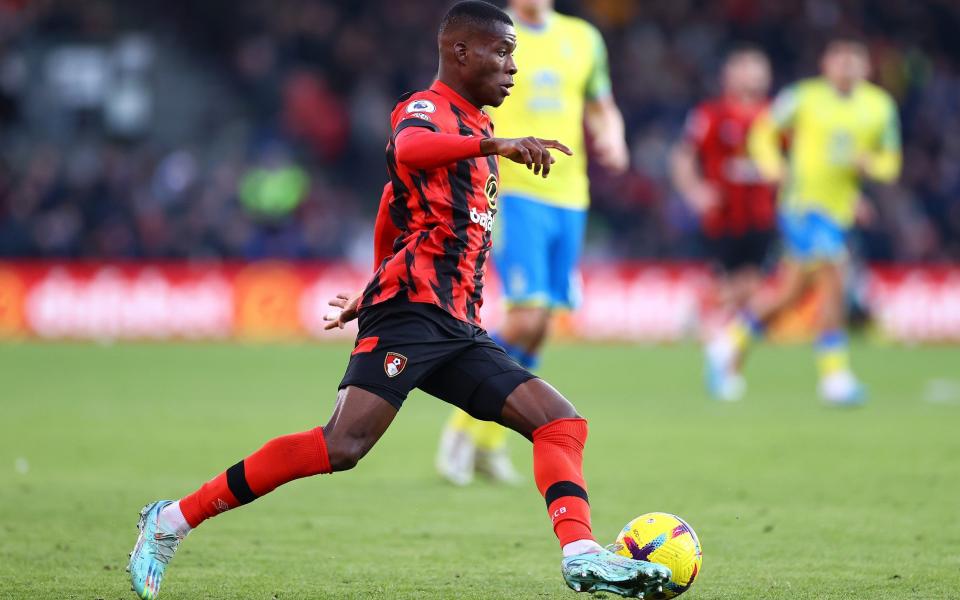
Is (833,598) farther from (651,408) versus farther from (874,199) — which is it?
(874,199)

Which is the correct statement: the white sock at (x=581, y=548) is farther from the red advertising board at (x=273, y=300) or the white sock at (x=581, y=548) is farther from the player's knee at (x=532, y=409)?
the red advertising board at (x=273, y=300)

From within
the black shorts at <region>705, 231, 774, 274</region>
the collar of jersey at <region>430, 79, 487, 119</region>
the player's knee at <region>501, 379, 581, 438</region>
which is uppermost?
the black shorts at <region>705, 231, 774, 274</region>

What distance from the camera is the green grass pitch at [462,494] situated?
5129 millimetres

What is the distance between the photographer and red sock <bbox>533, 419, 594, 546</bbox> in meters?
4.59

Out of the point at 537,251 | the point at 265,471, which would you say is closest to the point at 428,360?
the point at 265,471

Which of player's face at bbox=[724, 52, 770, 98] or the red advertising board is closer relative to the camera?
player's face at bbox=[724, 52, 770, 98]

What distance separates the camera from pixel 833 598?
4.73 m

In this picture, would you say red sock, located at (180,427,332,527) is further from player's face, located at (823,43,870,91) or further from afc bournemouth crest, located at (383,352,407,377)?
player's face, located at (823,43,870,91)

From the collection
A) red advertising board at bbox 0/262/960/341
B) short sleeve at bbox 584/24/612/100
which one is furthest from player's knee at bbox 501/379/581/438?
red advertising board at bbox 0/262/960/341

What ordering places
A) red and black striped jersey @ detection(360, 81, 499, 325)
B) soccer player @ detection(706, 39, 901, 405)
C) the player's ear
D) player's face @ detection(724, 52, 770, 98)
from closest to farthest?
red and black striped jersey @ detection(360, 81, 499, 325) → the player's ear → soccer player @ detection(706, 39, 901, 405) → player's face @ detection(724, 52, 770, 98)

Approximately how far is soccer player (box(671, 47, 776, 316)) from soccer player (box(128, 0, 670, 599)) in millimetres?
9894

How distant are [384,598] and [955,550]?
2.30 m

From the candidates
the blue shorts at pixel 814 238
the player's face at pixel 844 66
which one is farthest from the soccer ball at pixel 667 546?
the player's face at pixel 844 66

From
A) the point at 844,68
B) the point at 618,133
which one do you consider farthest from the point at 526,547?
the point at 844,68
